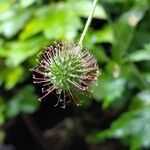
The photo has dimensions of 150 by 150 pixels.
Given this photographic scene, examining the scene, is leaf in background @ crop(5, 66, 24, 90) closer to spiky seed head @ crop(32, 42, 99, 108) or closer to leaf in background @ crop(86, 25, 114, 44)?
leaf in background @ crop(86, 25, 114, 44)

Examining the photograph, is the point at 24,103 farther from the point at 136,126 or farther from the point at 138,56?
the point at 138,56

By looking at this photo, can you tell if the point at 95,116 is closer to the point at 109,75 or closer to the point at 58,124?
the point at 58,124

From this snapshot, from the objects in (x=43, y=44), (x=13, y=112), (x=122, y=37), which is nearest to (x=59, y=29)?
(x=43, y=44)

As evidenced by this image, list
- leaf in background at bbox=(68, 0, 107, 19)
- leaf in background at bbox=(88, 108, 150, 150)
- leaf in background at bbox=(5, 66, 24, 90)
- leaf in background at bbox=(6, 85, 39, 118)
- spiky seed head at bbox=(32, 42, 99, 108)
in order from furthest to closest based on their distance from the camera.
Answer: leaf in background at bbox=(6, 85, 39, 118) → leaf in background at bbox=(5, 66, 24, 90) → leaf in background at bbox=(88, 108, 150, 150) → leaf in background at bbox=(68, 0, 107, 19) → spiky seed head at bbox=(32, 42, 99, 108)

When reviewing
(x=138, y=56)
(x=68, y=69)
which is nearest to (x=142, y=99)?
(x=138, y=56)

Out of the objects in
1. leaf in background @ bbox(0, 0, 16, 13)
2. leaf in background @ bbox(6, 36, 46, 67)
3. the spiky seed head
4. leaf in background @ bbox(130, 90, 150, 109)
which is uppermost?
leaf in background @ bbox(0, 0, 16, 13)

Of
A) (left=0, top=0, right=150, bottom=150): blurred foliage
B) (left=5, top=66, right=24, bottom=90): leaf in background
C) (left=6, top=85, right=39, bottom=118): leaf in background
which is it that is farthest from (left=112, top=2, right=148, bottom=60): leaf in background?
(left=6, top=85, right=39, bottom=118): leaf in background

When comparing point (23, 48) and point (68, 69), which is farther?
point (23, 48)

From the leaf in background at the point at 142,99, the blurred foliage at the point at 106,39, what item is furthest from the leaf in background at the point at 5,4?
the leaf in background at the point at 142,99
